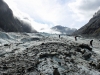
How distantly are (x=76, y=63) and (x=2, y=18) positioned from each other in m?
140

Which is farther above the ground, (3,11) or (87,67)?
(3,11)

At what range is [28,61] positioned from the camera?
60.0ft

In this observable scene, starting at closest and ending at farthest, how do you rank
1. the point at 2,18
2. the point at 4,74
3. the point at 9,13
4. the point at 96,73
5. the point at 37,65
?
the point at 4,74, the point at 96,73, the point at 37,65, the point at 2,18, the point at 9,13

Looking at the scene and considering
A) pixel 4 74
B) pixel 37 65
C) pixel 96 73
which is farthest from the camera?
pixel 37 65

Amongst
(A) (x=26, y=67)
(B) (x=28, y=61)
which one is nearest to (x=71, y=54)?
(B) (x=28, y=61)

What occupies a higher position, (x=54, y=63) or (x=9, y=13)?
(x=9, y=13)

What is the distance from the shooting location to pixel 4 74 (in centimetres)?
1424

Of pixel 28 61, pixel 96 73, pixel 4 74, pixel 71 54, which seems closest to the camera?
pixel 4 74

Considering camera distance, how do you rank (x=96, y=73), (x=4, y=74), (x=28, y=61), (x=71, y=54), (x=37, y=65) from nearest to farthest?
(x=4, y=74) → (x=96, y=73) → (x=37, y=65) → (x=28, y=61) → (x=71, y=54)

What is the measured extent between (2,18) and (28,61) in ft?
456

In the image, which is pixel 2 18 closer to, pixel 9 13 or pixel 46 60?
pixel 9 13

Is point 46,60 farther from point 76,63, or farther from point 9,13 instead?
point 9,13

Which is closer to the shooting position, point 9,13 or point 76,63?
point 76,63

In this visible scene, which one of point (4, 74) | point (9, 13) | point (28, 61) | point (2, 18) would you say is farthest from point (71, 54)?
point (9, 13)
